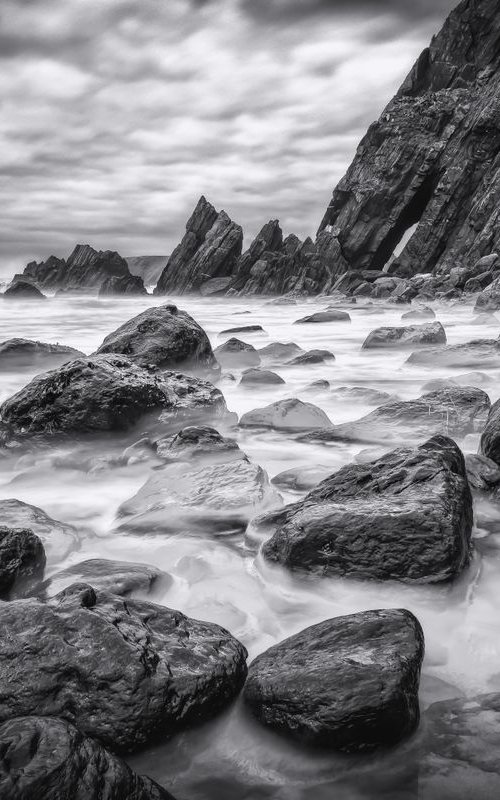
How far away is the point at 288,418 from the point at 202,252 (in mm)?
52389

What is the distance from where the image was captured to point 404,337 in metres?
10.1

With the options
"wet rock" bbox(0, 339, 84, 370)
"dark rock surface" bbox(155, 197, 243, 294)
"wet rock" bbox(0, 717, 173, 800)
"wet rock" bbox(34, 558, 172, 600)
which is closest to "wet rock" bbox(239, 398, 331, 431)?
"wet rock" bbox(34, 558, 172, 600)

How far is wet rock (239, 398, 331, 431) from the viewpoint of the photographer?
5125mm

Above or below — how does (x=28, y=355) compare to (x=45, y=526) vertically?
above

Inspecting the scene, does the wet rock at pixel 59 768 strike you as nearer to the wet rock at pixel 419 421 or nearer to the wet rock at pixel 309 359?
the wet rock at pixel 419 421

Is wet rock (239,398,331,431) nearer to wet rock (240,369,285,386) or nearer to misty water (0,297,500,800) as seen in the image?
misty water (0,297,500,800)

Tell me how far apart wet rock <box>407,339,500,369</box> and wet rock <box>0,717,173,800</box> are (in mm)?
7149

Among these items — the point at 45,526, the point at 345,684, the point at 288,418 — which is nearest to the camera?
the point at 345,684

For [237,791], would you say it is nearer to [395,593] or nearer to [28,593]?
[395,593]

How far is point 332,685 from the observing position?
1833mm

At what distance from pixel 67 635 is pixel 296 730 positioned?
701 mm

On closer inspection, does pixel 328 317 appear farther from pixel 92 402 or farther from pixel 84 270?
pixel 84 270

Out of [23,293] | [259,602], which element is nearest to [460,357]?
[259,602]

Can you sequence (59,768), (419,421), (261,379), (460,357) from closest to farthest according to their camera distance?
(59,768) < (419,421) < (261,379) < (460,357)
